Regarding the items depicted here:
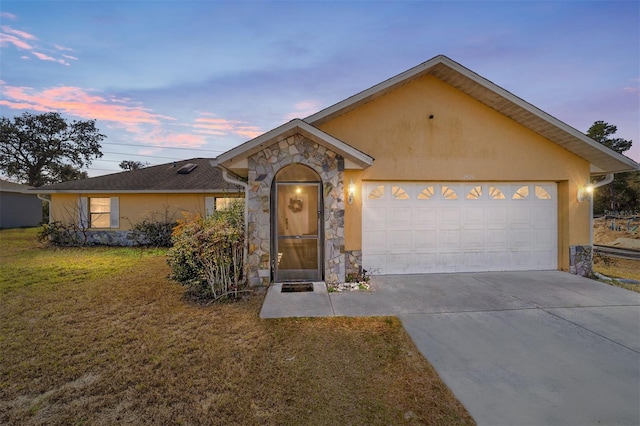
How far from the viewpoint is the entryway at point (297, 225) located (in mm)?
6871

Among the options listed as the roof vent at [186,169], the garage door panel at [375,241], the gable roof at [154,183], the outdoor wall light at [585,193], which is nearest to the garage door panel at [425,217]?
the garage door panel at [375,241]

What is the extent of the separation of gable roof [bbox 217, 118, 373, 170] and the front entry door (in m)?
0.98

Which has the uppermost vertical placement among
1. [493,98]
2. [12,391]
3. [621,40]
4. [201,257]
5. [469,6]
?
[469,6]

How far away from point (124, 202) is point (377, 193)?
43.3ft

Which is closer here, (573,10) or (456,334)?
(456,334)

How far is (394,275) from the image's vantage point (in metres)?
7.77

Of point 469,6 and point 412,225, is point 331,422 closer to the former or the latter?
point 412,225

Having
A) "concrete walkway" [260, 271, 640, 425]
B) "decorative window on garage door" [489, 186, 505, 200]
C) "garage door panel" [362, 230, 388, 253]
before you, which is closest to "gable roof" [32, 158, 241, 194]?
"garage door panel" [362, 230, 388, 253]

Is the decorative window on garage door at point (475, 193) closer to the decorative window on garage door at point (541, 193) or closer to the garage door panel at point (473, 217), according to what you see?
the garage door panel at point (473, 217)

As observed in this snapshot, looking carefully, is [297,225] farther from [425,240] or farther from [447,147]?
[447,147]

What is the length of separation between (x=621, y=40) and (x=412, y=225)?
29.6 ft

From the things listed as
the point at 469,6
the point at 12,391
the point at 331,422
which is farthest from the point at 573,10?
the point at 12,391

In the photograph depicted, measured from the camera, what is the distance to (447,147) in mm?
7695

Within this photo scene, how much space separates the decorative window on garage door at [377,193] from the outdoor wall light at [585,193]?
18.4ft
